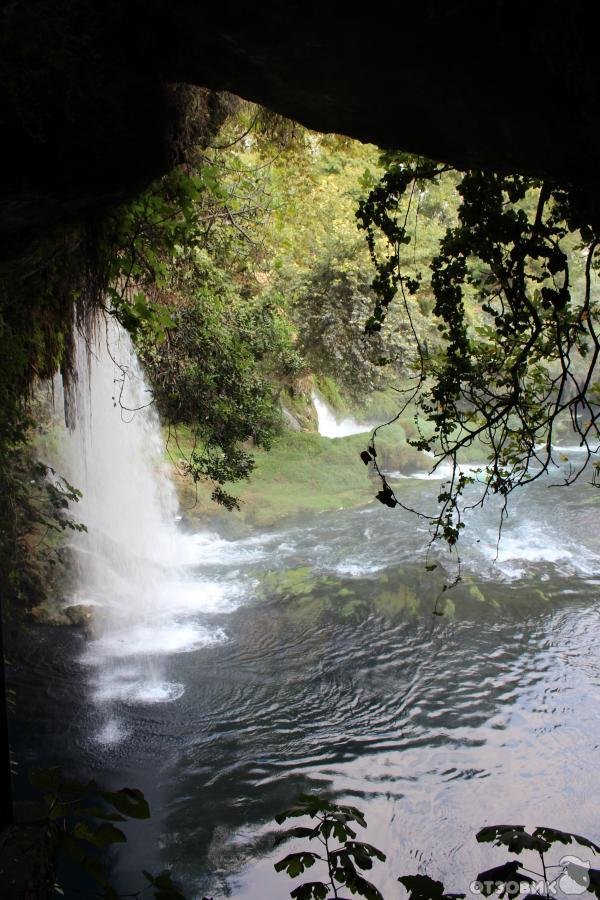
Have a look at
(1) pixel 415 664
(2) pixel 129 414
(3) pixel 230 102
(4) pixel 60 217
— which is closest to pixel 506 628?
(1) pixel 415 664

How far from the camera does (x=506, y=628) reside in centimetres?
911

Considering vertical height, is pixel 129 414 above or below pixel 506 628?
above

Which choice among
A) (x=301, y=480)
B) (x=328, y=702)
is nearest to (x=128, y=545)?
(x=301, y=480)

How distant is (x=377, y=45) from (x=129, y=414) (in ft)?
29.5

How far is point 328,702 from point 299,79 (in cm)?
628

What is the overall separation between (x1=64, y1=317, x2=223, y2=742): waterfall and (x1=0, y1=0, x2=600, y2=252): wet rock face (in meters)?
4.88

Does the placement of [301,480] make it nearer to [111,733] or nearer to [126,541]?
[126,541]

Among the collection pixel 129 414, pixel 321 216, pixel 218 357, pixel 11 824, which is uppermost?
pixel 321 216

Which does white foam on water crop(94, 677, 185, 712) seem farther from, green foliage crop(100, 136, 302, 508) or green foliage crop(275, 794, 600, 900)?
green foliage crop(275, 794, 600, 900)

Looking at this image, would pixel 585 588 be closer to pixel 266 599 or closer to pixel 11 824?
pixel 266 599

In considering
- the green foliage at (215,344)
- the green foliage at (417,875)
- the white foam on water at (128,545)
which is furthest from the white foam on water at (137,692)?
the green foliage at (417,875)

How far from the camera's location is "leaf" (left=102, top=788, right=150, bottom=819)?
156 cm

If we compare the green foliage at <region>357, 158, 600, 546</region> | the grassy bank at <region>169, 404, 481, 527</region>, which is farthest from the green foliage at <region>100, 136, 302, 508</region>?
the grassy bank at <region>169, 404, 481, 527</region>

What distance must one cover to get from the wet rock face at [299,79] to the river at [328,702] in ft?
7.44
